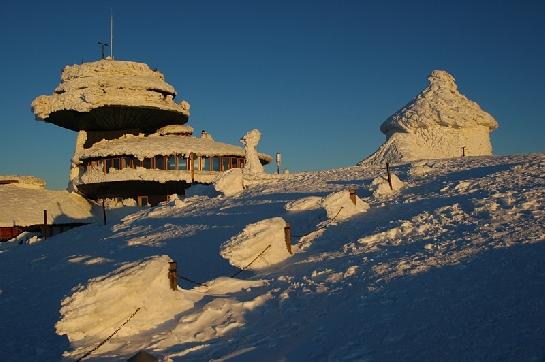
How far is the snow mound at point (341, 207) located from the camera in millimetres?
16234

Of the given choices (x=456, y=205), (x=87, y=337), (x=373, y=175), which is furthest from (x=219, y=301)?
(x=373, y=175)

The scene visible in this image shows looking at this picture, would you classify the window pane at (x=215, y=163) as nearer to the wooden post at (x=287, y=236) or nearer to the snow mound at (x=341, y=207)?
the snow mound at (x=341, y=207)

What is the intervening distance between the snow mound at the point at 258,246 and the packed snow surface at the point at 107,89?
4045 centimetres

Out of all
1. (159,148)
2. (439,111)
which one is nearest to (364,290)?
(439,111)

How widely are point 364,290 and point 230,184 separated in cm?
1936

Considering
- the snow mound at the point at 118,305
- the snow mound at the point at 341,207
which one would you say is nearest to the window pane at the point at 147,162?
the snow mound at the point at 341,207

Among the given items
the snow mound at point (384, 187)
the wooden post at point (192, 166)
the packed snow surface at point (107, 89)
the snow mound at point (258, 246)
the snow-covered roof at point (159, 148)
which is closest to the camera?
the snow mound at point (258, 246)

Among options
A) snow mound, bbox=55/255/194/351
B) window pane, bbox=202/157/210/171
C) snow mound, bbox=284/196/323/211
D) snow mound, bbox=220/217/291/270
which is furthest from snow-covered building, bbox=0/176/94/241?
snow mound, bbox=55/255/194/351

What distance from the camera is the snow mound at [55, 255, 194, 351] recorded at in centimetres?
978

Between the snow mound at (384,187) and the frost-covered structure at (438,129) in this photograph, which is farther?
the frost-covered structure at (438,129)

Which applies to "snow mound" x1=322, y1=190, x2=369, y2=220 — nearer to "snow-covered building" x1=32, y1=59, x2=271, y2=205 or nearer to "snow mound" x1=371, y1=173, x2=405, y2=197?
"snow mound" x1=371, y1=173, x2=405, y2=197

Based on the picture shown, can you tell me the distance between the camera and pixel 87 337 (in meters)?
9.79

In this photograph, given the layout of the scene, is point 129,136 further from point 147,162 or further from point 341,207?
point 341,207

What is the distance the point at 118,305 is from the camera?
10086mm
